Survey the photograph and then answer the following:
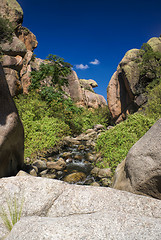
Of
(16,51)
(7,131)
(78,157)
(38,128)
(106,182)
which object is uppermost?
(16,51)

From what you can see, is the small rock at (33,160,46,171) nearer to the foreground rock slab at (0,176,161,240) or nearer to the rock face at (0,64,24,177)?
the rock face at (0,64,24,177)

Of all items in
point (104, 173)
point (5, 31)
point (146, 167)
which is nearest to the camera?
point (146, 167)

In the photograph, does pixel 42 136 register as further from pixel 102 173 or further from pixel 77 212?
pixel 77 212

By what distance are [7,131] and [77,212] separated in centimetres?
267

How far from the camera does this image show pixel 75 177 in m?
7.11

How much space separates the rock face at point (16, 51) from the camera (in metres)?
14.8

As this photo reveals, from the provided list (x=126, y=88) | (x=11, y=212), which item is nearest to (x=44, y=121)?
(x=11, y=212)

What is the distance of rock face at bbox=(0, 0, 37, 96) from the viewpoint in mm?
14845

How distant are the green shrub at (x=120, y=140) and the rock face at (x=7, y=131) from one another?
396 centimetres

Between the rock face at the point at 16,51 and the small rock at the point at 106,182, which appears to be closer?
the small rock at the point at 106,182

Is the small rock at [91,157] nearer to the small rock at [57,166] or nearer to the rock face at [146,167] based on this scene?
the small rock at [57,166]

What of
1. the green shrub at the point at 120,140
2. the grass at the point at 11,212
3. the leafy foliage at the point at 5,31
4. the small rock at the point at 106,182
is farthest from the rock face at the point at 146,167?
the leafy foliage at the point at 5,31

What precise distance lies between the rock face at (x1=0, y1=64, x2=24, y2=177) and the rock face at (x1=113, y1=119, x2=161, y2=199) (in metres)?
3.07

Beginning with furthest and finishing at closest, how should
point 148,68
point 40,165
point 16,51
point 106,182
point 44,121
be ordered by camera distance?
point 148,68 → point 16,51 → point 44,121 → point 40,165 → point 106,182
